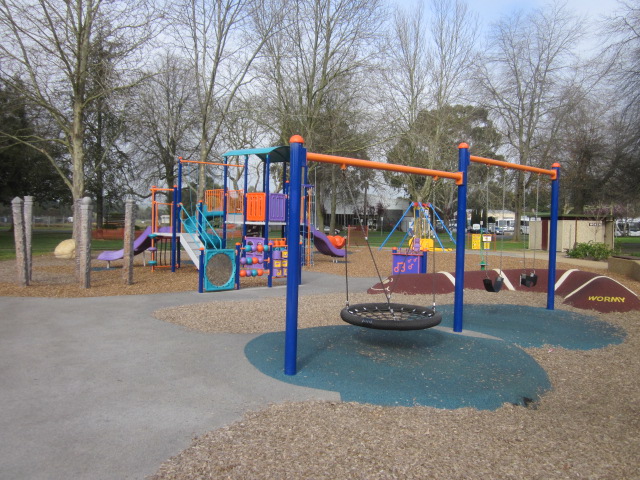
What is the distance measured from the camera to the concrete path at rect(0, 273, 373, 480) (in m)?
3.21

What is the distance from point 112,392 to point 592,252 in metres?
21.5

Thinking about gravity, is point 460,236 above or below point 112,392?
above

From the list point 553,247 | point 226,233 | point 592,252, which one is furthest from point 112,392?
point 592,252

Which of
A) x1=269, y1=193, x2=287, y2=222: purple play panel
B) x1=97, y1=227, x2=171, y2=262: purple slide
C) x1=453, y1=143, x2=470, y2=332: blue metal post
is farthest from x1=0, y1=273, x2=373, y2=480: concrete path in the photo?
x1=269, y1=193, x2=287, y2=222: purple play panel

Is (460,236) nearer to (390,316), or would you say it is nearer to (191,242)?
(390,316)

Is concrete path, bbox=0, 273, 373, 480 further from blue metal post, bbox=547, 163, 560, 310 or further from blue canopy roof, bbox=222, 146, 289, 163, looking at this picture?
blue canopy roof, bbox=222, 146, 289, 163

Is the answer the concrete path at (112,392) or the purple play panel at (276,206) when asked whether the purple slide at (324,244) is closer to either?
the purple play panel at (276,206)

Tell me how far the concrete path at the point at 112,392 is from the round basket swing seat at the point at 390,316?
106 centimetres

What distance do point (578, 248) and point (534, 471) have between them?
21.2 metres

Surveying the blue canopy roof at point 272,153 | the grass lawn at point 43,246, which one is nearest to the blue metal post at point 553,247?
the blue canopy roof at point 272,153

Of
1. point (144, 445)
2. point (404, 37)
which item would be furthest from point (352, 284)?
point (404, 37)

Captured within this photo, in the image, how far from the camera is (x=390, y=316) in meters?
6.03

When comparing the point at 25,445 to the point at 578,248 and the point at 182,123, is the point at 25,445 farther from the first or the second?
the point at 182,123

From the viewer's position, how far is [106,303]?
29.6 ft
